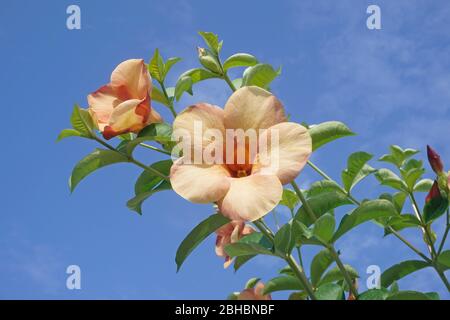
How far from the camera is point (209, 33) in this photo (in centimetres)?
193

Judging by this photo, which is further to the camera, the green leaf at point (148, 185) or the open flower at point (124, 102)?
the green leaf at point (148, 185)

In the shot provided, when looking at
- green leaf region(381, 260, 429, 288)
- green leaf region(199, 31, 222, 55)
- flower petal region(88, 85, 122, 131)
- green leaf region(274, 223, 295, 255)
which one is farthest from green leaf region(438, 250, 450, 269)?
flower petal region(88, 85, 122, 131)

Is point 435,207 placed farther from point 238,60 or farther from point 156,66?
point 156,66

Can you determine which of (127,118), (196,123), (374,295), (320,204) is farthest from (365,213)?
(127,118)

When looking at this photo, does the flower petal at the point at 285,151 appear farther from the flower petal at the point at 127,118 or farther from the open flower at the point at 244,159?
the flower petal at the point at 127,118

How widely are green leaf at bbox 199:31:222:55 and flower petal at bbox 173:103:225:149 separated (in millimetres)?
584

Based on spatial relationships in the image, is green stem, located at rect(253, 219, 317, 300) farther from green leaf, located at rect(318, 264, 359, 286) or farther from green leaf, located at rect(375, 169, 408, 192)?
green leaf, located at rect(375, 169, 408, 192)

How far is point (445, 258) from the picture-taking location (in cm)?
187

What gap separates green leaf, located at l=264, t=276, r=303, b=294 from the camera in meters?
1.81

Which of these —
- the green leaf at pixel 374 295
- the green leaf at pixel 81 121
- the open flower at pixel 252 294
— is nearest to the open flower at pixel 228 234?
the open flower at pixel 252 294

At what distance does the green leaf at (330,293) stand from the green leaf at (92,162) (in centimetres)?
62

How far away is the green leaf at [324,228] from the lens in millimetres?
1603
